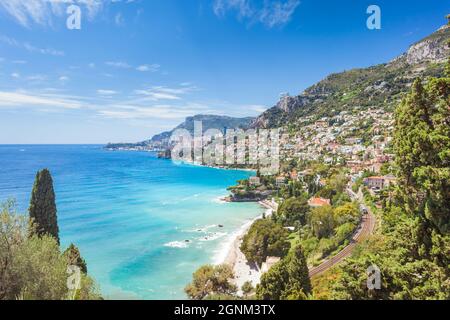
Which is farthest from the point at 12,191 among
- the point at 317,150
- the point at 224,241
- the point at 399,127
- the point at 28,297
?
the point at 317,150

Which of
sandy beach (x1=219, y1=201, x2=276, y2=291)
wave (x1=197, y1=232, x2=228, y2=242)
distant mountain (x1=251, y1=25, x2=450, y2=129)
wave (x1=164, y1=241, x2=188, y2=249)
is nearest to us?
sandy beach (x1=219, y1=201, x2=276, y2=291)

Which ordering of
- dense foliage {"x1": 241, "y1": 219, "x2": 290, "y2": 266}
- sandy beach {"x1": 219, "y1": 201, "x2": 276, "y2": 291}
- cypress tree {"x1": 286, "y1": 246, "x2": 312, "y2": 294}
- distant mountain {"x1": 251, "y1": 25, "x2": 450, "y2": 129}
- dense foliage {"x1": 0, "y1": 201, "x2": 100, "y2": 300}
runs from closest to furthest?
dense foliage {"x1": 0, "y1": 201, "x2": 100, "y2": 300}, cypress tree {"x1": 286, "y1": 246, "x2": 312, "y2": 294}, sandy beach {"x1": 219, "y1": 201, "x2": 276, "y2": 291}, dense foliage {"x1": 241, "y1": 219, "x2": 290, "y2": 266}, distant mountain {"x1": 251, "y1": 25, "x2": 450, "y2": 129}

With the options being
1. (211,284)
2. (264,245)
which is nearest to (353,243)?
(264,245)

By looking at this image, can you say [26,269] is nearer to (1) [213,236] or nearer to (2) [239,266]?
(2) [239,266]

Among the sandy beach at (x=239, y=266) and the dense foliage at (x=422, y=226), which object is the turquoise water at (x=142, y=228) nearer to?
the sandy beach at (x=239, y=266)

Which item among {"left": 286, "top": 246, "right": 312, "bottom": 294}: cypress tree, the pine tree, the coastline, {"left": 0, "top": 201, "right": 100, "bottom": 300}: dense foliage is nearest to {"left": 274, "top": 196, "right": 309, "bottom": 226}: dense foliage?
the coastline

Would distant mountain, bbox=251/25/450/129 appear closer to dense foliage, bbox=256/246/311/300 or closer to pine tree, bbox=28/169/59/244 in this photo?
dense foliage, bbox=256/246/311/300
